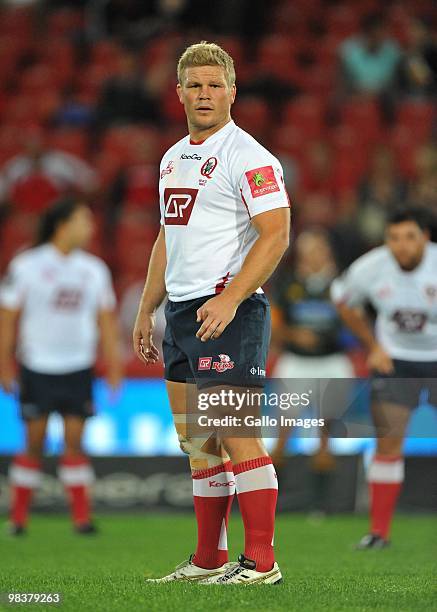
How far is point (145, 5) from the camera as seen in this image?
15.2m

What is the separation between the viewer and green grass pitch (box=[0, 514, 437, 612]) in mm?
3965

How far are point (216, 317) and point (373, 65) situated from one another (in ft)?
32.5

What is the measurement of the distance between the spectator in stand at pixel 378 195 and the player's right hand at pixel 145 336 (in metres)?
6.83

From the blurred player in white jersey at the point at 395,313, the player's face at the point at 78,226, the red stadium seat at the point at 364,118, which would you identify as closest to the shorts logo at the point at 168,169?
the blurred player in white jersey at the point at 395,313

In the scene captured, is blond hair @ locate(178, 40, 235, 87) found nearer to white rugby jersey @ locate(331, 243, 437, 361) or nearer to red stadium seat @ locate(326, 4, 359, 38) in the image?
white rugby jersey @ locate(331, 243, 437, 361)

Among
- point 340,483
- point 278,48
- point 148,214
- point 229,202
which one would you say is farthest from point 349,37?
point 229,202

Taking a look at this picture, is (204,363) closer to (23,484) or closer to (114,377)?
(114,377)

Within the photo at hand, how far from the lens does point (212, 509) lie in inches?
182

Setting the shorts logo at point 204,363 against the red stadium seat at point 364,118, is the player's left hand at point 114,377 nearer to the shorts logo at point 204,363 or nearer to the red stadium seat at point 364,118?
the shorts logo at point 204,363

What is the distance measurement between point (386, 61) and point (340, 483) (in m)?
5.88

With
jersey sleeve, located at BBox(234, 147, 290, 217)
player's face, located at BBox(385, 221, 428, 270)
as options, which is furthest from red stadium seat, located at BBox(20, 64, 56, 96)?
jersey sleeve, located at BBox(234, 147, 290, 217)

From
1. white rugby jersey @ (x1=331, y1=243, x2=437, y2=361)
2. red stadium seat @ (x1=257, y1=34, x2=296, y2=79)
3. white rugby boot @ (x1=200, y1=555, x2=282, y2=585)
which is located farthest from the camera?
red stadium seat @ (x1=257, y1=34, x2=296, y2=79)

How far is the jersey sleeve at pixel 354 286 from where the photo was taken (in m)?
7.21

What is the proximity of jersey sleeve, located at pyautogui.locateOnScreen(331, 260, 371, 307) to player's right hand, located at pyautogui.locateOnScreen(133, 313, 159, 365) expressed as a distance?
2.59 metres
